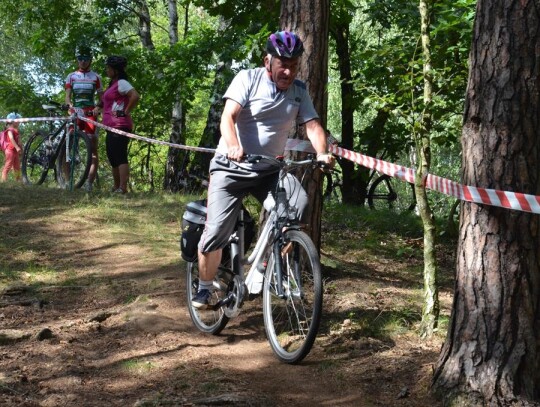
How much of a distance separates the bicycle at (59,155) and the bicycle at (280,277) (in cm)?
615

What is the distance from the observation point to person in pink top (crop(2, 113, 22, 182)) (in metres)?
15.4

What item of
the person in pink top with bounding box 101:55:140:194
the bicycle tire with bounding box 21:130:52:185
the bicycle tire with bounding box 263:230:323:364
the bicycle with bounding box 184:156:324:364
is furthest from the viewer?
the bicycle tire with bounding box 21:130:52:185

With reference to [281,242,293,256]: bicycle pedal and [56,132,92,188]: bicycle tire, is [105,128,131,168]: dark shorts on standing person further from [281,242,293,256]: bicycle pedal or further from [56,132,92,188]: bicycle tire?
[281,242,293,256]: bicycle pedal

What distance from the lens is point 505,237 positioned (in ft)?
13.9

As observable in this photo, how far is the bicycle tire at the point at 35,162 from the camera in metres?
12.4

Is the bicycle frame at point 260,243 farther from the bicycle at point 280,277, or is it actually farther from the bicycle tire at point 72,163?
the bicycle tire at point 72,163

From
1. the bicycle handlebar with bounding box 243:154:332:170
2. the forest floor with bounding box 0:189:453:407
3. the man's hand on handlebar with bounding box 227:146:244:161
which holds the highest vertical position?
the man's hand on handlebar with bounding box 227:146:244:161

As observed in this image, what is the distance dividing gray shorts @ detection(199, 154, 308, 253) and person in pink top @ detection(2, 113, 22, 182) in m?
10.8

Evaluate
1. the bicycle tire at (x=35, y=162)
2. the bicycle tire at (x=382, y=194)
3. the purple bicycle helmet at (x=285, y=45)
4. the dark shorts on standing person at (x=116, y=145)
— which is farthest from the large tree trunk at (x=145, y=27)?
the purple bicycle helmet at (x=285, y=45)

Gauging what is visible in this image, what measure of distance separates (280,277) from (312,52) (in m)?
2.46

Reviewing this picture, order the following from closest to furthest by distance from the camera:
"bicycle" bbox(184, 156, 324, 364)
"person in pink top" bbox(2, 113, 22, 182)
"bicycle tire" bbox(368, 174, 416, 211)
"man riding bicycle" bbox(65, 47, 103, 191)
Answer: "bicycle" bbox(184, 156, 324, 364) → "man riding bicycle" bbox(65, 47, 103, 191) → "person in pink top" bbox(2, 113, 22, 182) → "bicycle tire" bbox(368, 174, 416, 211)

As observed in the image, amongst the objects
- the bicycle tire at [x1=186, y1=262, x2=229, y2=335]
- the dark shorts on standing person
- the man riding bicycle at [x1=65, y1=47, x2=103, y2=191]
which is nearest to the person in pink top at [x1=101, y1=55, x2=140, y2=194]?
the dark shorts on standing person

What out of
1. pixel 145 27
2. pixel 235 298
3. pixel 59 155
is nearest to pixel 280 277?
pixel 235 298

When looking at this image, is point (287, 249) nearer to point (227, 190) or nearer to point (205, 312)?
point (227, 190)
